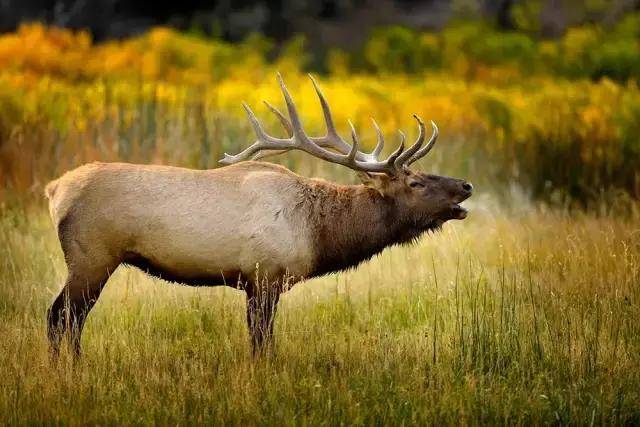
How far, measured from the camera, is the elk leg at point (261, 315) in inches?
261

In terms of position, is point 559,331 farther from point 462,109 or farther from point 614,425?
point 462,109

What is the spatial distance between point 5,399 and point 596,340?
3.33 m

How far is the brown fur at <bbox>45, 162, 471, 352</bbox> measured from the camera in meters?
6.46

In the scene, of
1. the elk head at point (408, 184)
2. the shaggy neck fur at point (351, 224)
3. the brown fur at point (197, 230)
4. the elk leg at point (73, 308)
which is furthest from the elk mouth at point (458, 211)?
the elk leg at point (73, 308)

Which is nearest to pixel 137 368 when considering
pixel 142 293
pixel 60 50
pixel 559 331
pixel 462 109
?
pixel 142 293

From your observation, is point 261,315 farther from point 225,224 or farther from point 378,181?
point 378,181

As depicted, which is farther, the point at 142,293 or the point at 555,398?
the point at 142,293

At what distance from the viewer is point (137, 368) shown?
243 inches

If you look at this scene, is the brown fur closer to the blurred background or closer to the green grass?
the green grass

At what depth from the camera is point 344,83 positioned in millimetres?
21922

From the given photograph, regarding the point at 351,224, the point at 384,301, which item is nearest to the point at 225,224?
the point at 351,224

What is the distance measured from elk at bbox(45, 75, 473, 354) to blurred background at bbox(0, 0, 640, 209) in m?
4.14

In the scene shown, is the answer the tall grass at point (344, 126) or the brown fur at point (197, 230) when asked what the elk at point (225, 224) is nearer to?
the brown fur at point (197, 230)

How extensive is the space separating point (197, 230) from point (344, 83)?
51.2 feet
